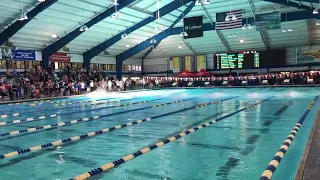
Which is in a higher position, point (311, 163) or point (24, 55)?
point (24, 55)

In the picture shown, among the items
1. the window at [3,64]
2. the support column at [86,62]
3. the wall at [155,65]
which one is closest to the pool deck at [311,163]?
the window at [3,64]

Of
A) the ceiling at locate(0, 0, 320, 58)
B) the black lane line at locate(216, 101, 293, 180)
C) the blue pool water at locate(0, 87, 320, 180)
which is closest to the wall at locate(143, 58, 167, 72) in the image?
the ceiling at locate(0, 0, 320, 58)

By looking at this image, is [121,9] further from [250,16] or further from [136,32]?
[250,16]

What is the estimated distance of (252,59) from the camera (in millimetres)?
35594

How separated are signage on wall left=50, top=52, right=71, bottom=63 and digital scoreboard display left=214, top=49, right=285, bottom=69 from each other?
17358 millimetres

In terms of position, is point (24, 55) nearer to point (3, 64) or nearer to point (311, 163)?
point (3, 64)

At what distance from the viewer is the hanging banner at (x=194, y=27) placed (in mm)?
25094

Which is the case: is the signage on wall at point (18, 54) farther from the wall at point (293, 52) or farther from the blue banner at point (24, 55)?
the wall at point (293, 52)

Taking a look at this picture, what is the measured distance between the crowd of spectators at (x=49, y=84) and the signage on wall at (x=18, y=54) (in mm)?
1077

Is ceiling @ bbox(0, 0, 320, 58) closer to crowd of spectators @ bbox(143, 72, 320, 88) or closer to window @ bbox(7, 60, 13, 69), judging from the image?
window @ bbox(7, 60, 13, 69)

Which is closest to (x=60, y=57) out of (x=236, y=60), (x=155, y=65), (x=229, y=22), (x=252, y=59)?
(x=155, y=65)

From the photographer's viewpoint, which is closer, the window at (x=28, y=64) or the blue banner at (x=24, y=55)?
the blue banner at (x=24, y=55)

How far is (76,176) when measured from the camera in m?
4.53

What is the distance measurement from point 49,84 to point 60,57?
7.66 m
